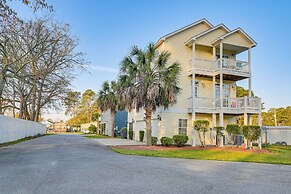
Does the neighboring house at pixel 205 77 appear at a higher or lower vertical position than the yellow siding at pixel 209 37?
lower

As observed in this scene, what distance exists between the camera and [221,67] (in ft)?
59.5

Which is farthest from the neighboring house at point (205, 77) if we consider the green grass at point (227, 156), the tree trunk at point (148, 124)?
the green grass at point (227, 156)

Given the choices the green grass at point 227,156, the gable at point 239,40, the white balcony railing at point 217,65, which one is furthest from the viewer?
the gable at point 239,40

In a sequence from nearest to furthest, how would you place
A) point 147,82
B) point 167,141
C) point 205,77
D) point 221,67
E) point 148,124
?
point 147,82
point 148,124
point 167,141
point 221,67
point 205,77

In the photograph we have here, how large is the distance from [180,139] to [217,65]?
22.0 ft

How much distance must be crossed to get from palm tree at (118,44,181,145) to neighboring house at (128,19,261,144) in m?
2.62

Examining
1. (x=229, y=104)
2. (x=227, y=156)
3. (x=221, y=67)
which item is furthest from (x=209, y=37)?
(x=227, y=156)

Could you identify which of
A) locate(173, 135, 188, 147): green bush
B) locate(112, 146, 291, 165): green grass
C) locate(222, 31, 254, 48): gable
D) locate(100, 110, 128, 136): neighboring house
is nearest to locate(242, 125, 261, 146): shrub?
locate(112, 146, 291, 165): green grass

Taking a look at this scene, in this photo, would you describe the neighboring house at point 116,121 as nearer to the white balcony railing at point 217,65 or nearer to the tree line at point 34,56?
the tree line at point 34,56

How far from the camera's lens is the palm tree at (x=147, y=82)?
15734 millimetres

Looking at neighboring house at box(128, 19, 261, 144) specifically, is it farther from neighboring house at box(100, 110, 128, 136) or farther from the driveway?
neighboring house at box(100, 110, 128, 136)

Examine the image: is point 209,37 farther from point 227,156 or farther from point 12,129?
point 12,129

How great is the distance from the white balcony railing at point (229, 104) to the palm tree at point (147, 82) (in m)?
3.30

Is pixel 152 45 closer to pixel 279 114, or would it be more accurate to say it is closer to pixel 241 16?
pixel 241 16
